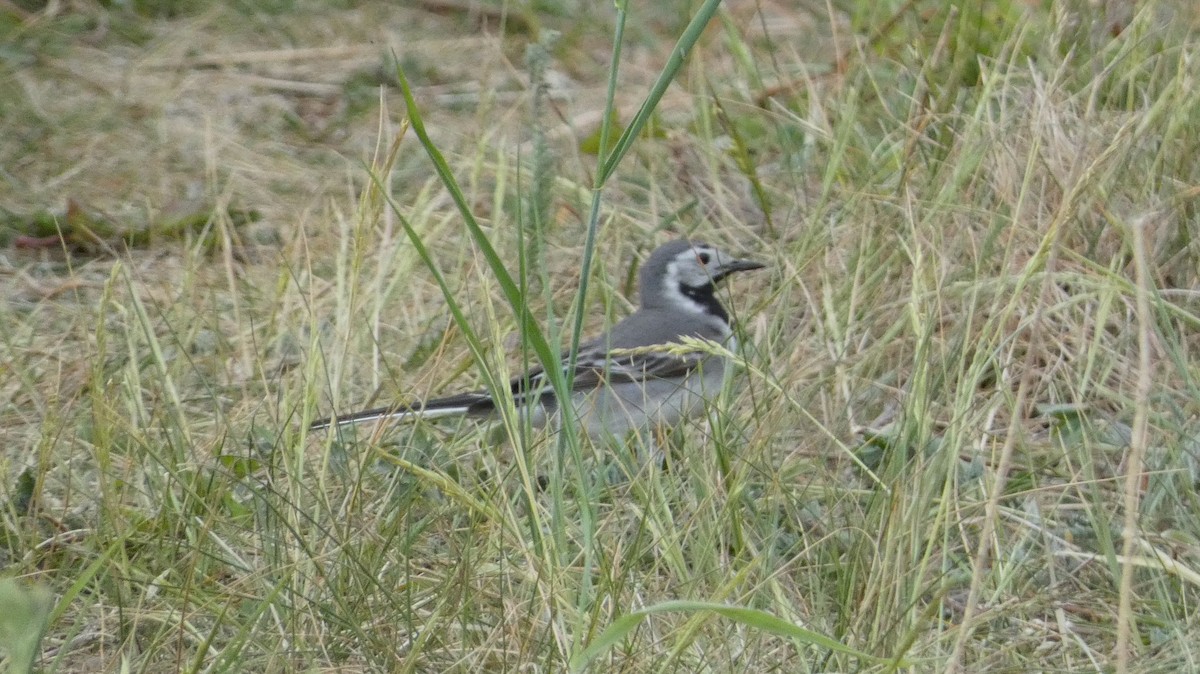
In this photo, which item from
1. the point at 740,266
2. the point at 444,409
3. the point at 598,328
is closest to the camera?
the point at 444,409

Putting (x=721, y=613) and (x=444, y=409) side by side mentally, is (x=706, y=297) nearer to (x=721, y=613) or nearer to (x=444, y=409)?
(x=444, y=409)

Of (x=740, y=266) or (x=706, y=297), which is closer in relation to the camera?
(x=740, y=266)

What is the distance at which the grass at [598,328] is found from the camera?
287cm

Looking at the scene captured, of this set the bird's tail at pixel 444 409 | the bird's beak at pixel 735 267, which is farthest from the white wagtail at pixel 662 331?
the bird's tail at pixel 444 409

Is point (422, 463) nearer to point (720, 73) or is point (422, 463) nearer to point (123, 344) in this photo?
point (123, 344)

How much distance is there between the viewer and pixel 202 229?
5.97 metres

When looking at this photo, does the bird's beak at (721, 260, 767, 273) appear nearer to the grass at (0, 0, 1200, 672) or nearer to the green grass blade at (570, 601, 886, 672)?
the grass at (0, 0, 1200, 672)

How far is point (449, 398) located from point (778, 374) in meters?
0.92

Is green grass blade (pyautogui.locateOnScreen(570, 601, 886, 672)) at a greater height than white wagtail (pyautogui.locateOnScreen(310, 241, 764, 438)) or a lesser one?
greater

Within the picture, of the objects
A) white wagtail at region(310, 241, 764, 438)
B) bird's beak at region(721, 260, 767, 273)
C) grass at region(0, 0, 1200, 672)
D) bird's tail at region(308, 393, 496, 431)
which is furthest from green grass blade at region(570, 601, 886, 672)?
bird's beak at region(721, 260, 767, 273)

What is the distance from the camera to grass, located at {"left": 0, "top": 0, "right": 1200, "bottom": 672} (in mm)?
2867

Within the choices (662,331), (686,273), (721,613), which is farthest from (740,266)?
(721,613)

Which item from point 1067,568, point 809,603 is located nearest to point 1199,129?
point 1067,568

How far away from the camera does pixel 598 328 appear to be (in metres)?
5.26
